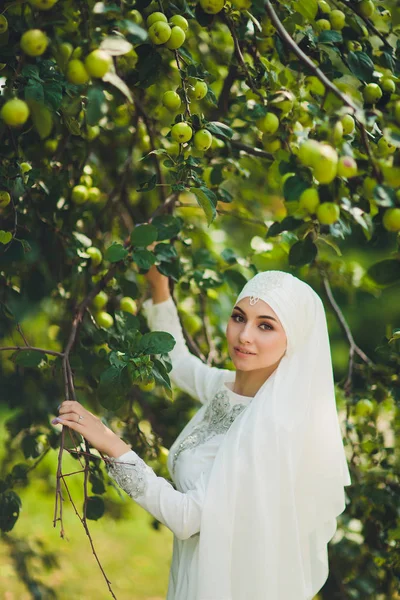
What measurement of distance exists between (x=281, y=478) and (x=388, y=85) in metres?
1.07

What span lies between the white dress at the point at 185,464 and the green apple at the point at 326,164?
940 mm

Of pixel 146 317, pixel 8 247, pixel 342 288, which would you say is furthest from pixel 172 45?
pixel 342 288

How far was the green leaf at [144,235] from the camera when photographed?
192 centimetres

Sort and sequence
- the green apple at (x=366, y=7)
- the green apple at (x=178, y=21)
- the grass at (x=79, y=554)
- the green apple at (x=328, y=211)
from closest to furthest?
the green apple at (x=328, y=211) < the green apple at (x=178, y=21) < the green apple at (x=366, y=7) < the grass at (x=79, y=554)

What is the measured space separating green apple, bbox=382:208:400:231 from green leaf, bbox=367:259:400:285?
113 mm

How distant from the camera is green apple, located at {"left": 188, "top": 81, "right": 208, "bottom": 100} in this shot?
1.64 m

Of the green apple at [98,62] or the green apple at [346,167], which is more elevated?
the green apple at [98,62]

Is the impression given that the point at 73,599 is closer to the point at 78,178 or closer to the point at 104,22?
the point at 78,178

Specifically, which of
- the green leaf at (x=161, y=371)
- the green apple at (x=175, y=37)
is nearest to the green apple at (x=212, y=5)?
the green apple at (x=175, y=37)

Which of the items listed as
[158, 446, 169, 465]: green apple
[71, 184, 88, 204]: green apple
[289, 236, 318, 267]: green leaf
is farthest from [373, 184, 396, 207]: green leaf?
[158, 446, 169, 465]: green apple

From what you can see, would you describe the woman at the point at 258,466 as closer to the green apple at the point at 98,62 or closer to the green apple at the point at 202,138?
the green apple at the point at 202,138

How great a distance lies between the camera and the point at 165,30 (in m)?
1.51

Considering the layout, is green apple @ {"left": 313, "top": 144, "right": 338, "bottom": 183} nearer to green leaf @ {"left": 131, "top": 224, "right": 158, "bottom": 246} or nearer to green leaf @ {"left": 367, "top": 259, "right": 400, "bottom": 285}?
green leaf @ {"left": 367, "top": 259, "right": 400, "bottom": 285}

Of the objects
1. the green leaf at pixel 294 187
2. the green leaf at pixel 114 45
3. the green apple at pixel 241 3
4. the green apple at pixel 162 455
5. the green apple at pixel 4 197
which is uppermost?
the green leaf at pixel 114 45
